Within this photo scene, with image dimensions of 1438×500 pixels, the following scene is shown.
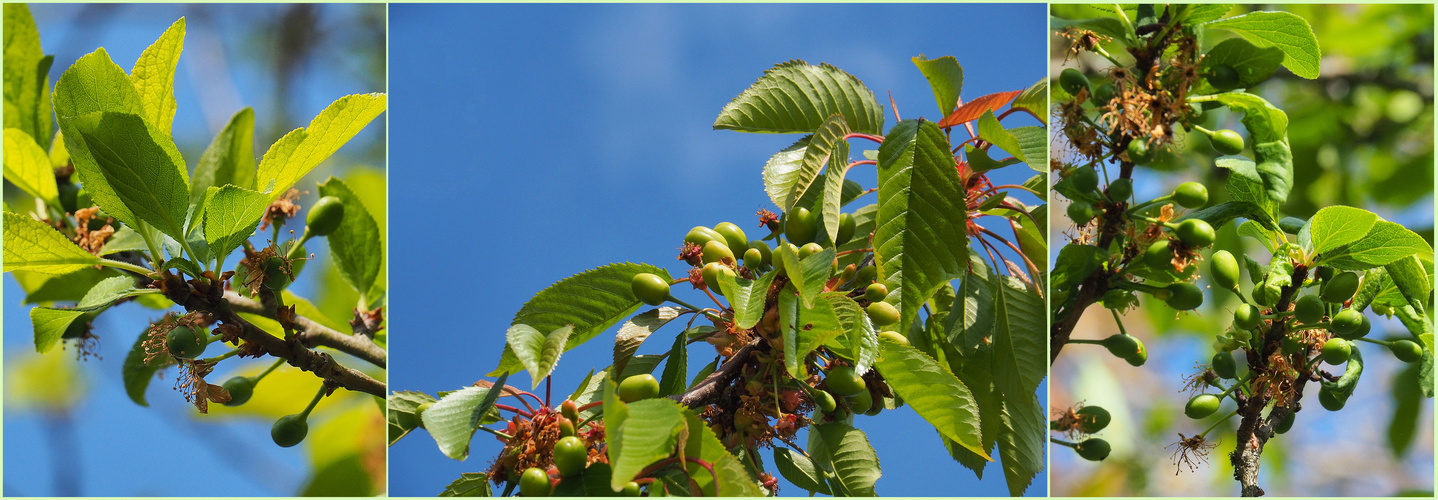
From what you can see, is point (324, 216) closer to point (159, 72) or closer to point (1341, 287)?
point (159, 72)

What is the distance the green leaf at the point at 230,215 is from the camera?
1.10m

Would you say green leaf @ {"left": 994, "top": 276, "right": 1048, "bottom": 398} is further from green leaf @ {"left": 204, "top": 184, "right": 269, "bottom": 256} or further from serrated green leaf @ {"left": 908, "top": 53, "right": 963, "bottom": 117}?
green leaf @ {"left": 204, "top": 184, "right": 269, "bottom": 256}

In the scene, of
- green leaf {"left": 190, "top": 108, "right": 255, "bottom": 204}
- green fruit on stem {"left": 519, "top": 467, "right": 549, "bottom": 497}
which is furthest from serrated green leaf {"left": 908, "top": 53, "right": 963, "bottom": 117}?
green leaf {"left": 190, "top": 108, "right": 255, "bottom": 204}

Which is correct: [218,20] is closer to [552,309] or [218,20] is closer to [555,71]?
[555,71]

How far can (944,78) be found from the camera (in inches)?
48.4

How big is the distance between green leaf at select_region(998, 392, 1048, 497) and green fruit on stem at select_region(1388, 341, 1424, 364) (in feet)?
2.02

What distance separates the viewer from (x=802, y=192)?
3.90ft

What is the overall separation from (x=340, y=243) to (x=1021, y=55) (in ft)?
3.85

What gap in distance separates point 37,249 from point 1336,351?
180cm

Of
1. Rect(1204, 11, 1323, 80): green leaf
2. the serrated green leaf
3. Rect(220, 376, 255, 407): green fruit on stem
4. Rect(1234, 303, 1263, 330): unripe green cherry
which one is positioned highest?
Rect(1204, 11, 1323, 80): green leaf

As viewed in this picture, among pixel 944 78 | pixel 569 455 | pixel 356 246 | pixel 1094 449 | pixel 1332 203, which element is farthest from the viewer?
pixel 1332 203

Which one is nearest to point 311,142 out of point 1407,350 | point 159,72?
point 159,72

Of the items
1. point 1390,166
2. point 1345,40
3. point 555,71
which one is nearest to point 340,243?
point 555,71

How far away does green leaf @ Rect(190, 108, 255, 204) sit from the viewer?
59.9 inches
